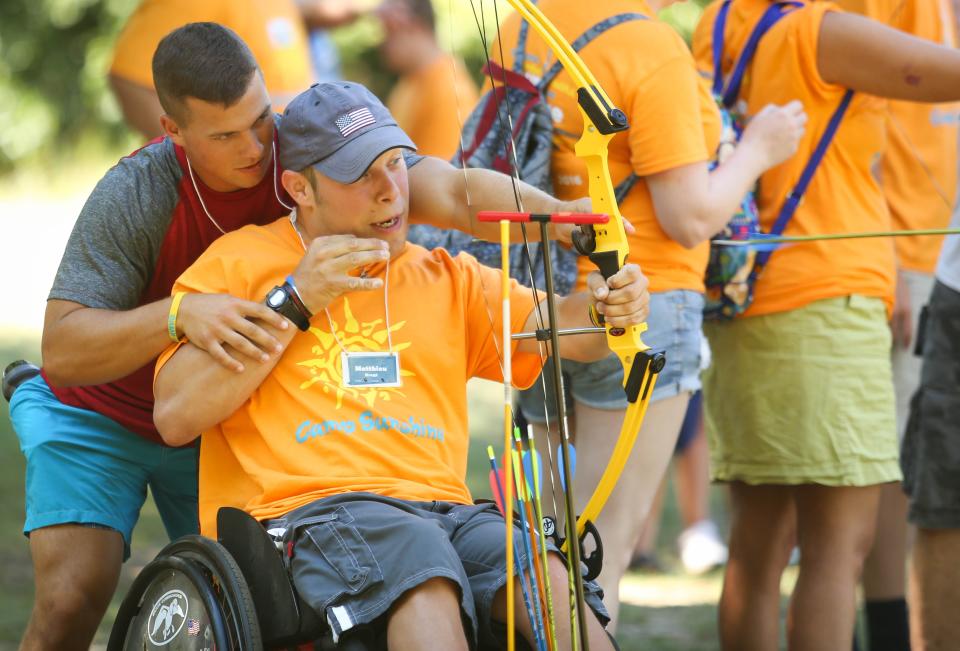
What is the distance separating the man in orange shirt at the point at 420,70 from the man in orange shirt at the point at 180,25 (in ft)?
2.47

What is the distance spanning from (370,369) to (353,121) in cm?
51

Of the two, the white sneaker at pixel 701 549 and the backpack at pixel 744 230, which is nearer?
the backpack at pixel 744 230

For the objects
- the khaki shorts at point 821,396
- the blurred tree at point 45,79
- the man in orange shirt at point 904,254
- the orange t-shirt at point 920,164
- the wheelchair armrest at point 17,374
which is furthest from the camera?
the blurred tree at point 45,79

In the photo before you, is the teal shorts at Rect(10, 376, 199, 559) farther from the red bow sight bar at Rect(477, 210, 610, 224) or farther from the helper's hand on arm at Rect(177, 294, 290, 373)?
the red bow sight bar at Rect(477, 210, 610, 224)

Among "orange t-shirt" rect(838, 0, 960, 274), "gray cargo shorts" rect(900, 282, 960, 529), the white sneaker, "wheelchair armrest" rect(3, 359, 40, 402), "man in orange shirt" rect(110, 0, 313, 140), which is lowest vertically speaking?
the white sneaker

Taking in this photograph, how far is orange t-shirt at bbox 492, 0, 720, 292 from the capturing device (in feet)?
10.6

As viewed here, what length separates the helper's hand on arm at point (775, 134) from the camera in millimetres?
3422

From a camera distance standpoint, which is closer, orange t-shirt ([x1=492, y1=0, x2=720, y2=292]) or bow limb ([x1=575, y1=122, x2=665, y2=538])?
Result: bow limb ([x1=575, y1=122, x2=665, y2=538])

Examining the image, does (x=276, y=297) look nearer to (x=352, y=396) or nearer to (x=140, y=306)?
(x=352, y=396)

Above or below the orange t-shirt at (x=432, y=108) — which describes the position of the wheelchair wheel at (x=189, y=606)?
below

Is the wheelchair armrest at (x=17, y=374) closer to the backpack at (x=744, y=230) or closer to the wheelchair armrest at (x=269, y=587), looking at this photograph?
the wheelchair armrest at (x=269, y=587)

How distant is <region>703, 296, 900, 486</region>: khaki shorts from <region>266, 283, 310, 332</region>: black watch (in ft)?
4.78

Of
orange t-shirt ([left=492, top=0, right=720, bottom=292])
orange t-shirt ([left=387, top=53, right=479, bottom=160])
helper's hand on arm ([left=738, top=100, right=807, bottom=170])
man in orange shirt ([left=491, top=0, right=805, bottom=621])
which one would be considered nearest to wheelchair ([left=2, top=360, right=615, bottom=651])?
man in orange shirt ([left=491, top=0, right=805, bottom=621])

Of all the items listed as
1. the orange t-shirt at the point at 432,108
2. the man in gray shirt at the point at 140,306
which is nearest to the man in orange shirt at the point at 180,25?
the orange t-shirt at the point at 432,108
